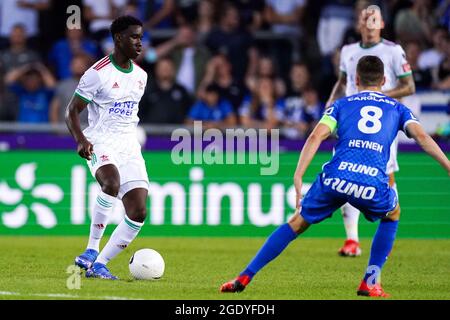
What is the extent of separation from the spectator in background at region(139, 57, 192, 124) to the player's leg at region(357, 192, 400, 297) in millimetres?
8584

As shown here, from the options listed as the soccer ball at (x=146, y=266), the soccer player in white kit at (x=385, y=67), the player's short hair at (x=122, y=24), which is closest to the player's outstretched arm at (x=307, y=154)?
the soccer ball at (x=146, y=266)

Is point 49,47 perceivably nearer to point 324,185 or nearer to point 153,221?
point 153,221

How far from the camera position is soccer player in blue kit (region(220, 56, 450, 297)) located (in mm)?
8305

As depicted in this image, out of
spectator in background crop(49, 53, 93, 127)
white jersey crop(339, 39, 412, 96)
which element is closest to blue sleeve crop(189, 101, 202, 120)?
spectator in background crop(49, 53, 93, 127)

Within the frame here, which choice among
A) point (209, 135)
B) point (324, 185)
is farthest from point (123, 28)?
point (209, 135)

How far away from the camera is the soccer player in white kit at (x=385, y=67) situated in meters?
12.3

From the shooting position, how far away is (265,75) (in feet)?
57.3

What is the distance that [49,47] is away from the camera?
1831 cm

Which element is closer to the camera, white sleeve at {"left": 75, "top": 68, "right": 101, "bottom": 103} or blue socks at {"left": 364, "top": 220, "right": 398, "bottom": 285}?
blue socks at {"left": 364, "top": 220, "right": 398, "bottom": 285}

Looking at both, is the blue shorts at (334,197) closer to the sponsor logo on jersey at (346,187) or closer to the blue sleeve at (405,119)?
the sponsor logo on jersey at (346,187)

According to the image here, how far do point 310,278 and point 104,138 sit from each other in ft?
7.65

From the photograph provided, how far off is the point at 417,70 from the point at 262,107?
98.0 inches

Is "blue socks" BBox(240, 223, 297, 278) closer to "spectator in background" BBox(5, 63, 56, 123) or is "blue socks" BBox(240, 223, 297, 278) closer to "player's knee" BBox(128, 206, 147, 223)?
"player's knee" BBox(128, 206, 147, 223)

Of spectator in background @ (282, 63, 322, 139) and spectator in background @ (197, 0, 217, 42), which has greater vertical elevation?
spectator in background @ (197, 0, 217, 42)
